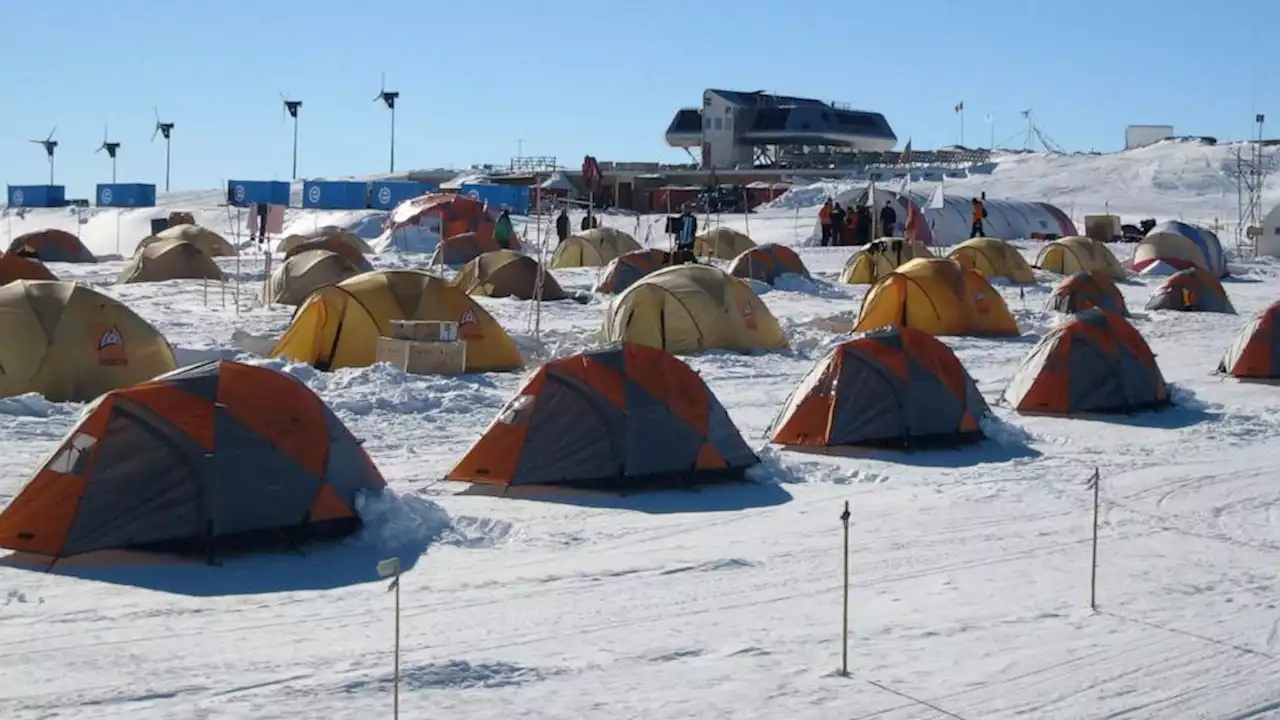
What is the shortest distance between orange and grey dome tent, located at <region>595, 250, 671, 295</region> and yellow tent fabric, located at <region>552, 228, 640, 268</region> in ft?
24.3

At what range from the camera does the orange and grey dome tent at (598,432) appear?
13.5 m

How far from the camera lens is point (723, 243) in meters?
41.5

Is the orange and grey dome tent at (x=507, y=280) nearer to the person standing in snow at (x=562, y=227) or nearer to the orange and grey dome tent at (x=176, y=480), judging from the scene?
the person standing in snow at (x=562, y=227)

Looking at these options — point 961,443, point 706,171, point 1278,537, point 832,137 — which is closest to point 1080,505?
point 1278,537

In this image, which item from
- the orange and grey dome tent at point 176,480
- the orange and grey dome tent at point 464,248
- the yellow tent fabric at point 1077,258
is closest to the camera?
the orange and grey dome tent at point 176,480

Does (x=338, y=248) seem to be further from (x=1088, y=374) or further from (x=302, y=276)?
(x=1088, y=374)

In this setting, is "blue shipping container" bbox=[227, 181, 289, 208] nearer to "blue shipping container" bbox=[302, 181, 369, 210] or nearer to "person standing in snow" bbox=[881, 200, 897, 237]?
"blue shipping container" bbox=[302, 181, 369, 210]

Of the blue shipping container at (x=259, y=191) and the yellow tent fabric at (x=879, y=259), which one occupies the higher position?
the blue shipping container at (x=259, y=191)

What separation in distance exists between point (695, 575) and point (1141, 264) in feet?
112

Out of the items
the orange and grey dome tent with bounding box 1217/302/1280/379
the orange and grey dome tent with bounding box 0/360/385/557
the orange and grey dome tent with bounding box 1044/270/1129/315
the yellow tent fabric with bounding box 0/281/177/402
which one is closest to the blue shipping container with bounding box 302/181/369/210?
the orange and grey dome tent with bounding box 1044/270/1129/315

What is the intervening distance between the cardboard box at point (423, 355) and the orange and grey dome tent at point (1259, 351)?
404 inches

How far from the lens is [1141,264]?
140 feet

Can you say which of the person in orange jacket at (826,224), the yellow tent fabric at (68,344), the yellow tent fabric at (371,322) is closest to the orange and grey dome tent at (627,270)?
the yellow tent fabric at (371,322)

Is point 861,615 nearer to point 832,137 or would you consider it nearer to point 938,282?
point 938,282
